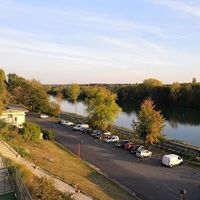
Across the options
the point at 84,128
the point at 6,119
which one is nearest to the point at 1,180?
the point at 6,119

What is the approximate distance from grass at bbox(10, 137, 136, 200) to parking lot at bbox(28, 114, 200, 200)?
1.66 meters

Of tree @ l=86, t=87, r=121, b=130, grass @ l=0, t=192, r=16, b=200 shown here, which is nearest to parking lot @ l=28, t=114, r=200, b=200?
tree @ l=86, t=87, r=121, b=130

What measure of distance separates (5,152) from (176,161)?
53.8ft

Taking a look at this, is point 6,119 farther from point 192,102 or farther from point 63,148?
point 192,102

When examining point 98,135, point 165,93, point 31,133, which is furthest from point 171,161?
point 165,93

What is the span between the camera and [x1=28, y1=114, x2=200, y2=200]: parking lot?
28.6 metres

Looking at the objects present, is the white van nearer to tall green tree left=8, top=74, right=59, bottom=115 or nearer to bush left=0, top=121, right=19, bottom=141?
bush left=0, top=121, right=19, bottom=141

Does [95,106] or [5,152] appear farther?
[95,106]

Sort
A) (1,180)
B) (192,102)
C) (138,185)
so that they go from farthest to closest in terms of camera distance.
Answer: (192,102)
(138,185)
(1,180)

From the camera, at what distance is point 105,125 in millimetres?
60000

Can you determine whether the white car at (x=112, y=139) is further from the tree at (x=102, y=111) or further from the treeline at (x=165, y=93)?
the treeline at (x=165, y=93)

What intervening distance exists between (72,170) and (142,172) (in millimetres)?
6682

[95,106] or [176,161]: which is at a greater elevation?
[95,106]

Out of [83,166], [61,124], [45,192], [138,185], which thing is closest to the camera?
[45,192]
